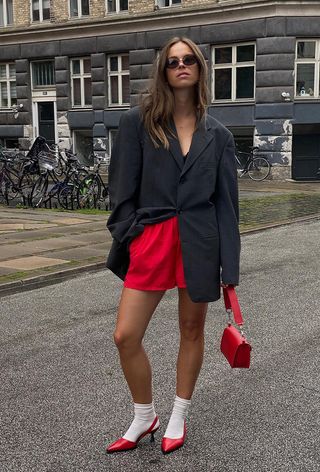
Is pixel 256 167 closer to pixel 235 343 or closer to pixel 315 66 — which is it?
pixel 315 66

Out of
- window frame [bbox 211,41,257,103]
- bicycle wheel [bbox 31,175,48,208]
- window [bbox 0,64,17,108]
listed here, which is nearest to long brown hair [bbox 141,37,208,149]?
bicycle wheel [bbox 31,175,48,208]

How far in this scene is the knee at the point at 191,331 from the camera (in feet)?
10.4

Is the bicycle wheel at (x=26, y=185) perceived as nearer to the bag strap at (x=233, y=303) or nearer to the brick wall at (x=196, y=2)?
the brick wall at (x=196, y=2)

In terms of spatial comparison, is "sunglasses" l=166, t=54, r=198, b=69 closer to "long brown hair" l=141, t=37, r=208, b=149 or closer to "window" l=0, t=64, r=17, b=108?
"long brown hair" l=141, t=37, r=208, b=149

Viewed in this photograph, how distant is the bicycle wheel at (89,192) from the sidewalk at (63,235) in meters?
0.83

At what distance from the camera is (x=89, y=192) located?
14672 mm

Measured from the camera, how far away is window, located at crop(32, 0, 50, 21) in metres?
26.7

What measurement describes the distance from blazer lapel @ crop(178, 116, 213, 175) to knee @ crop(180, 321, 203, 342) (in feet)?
2.59

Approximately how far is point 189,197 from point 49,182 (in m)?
12.6

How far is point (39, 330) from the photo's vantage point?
5.45 metres

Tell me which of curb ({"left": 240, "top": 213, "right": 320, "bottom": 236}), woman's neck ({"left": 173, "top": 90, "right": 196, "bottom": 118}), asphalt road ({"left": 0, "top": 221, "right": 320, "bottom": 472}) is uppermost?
woman's neck ({"left": 173, "top": 90, "right": 196, "bottom": 118})

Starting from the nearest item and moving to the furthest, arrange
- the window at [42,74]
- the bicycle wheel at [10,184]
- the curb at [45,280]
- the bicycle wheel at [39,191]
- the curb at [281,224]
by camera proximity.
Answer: the curb at [45,280] < the curb at [281,224] < the bicycle wheel at [39,191] < the bicycle wheel at [10,184] < the window at [42,74]

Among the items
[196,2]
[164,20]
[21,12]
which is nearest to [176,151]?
[196,2]

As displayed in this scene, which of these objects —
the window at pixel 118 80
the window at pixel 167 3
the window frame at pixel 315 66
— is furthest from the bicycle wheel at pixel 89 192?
the window at pixel 167 3
